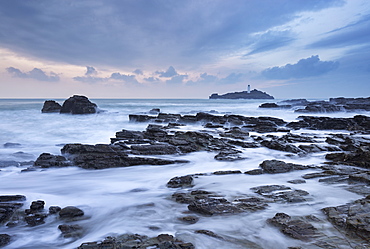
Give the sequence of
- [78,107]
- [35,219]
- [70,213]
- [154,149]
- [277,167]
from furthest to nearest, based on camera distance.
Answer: [78,107], [154,149], [277,167], [70,213], [35,219]

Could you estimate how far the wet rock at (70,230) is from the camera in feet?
12.0

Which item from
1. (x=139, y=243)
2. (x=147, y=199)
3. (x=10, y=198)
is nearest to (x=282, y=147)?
(x=147, y=199)

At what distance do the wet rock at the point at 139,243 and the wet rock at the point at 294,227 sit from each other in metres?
1.43

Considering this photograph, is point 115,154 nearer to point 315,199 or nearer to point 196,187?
point 196,187

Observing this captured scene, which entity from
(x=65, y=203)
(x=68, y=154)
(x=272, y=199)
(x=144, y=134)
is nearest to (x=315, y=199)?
(x=272, y=199)

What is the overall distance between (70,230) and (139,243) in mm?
1352

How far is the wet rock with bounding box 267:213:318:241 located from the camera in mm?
3289

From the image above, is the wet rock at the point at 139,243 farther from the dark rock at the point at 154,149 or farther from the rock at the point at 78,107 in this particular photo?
the rock at the point at 78,107

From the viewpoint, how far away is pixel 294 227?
11.5 feet

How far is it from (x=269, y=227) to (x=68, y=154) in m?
7.59

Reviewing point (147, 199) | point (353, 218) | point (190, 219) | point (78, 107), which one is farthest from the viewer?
point (78, 107)

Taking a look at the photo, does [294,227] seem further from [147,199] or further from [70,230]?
[70,230]

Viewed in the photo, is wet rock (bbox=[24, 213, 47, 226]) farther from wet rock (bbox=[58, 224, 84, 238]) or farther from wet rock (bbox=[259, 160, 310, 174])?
wet rock (bbox=[259, 160, 310, 174])

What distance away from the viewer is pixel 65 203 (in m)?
5.01
